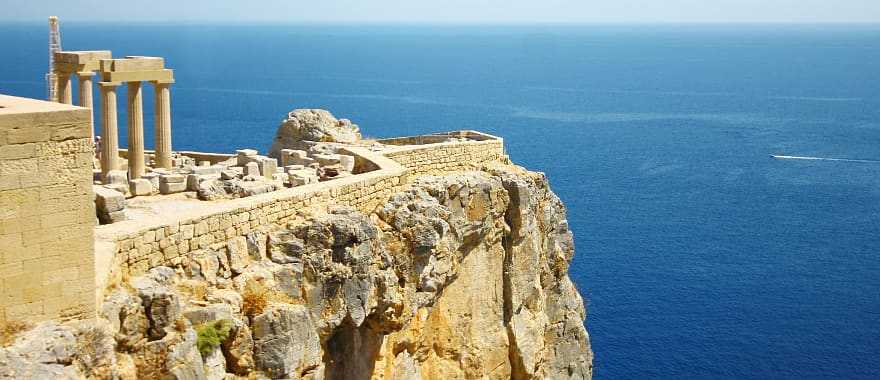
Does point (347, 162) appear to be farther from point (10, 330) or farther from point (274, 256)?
point (10, 330)

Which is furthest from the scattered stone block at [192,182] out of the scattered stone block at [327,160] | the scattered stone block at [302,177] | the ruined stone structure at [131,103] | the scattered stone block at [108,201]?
the ruined stone structure at [131,103]

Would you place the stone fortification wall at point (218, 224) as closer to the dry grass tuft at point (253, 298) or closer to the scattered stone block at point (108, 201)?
the scattered stone block at point (108, 201)

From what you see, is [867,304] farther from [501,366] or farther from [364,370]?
[364,370]

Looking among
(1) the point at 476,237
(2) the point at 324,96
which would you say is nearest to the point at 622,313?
(1) the point at 476,237

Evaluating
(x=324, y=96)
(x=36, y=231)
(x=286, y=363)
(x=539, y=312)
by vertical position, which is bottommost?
(x=324, y=96)

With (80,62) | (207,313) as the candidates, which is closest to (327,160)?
(80,62)
